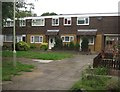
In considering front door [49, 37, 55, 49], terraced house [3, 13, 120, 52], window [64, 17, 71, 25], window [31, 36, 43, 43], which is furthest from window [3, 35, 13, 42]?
window [64, 17, 71, 25]

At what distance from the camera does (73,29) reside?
4309 centimetres

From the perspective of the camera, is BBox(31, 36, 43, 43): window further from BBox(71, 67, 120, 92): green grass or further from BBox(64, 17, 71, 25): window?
BBox(71, 67, 120, 92): green grass

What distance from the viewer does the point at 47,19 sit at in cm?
4566

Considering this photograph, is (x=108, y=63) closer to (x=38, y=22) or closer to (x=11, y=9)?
(x=11, y=9)

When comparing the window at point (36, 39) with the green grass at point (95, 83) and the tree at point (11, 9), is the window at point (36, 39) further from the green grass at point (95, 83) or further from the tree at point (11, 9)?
the green grass at point (95, 83)

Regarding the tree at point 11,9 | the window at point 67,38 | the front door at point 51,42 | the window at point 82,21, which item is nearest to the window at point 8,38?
the front door at point 51,42

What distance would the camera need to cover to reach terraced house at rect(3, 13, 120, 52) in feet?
133

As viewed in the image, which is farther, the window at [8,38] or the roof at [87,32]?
the window at [8,38]

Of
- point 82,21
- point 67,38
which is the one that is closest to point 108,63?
point 82,21

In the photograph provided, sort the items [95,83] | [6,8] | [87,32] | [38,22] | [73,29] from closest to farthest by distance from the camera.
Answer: [95,83], [6,8], [87,32], [73,29], [38,22]

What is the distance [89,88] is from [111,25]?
31000 mm

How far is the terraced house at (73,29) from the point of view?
4062cm

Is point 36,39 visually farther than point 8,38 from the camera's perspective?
No

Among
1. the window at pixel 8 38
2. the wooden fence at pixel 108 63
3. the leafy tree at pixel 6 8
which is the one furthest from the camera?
the window at pixel 8 38
